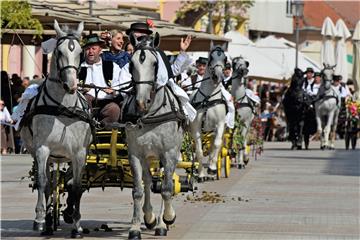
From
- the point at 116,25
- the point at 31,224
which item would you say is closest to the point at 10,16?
the point at 116,25

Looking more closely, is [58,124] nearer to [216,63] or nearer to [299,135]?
[216,63]

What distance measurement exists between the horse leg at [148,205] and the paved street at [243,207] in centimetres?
13

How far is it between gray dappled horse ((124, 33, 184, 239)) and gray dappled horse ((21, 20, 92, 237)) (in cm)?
54

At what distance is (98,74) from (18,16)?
1332 centimetres

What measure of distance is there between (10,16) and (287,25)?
60.7m

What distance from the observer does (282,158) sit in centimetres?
3322

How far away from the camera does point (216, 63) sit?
22734 mm

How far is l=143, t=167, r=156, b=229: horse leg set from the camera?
15.5 meters

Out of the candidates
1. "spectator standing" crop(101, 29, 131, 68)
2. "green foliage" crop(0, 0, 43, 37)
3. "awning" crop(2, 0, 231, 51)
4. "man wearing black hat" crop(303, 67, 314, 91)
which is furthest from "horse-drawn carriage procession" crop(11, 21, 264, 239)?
"man wearing black hat" crop(303, 67, 314, 91)

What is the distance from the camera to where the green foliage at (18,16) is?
95.3 feet

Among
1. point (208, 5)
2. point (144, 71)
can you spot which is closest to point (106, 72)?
point (144, 71)

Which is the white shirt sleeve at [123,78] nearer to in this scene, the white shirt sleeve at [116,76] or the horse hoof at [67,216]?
the white shirt sleeve at [116,76]

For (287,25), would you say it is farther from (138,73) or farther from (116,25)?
(138,73)

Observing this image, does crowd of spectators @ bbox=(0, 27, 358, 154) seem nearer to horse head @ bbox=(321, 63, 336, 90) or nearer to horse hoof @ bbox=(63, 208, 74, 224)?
horse head @ bbox=(321, 63, 336, 90)
